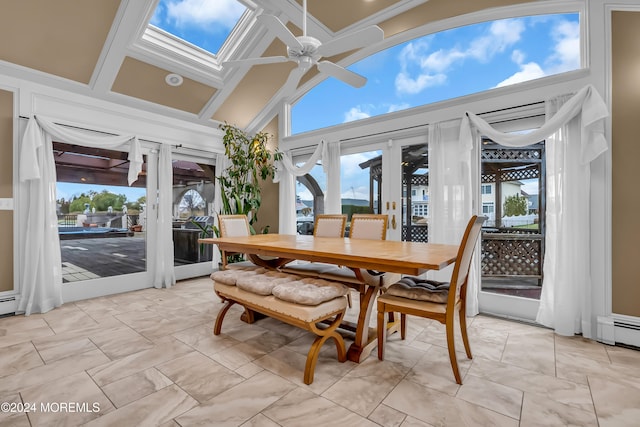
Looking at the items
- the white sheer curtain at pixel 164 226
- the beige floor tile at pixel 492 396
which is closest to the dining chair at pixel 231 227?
the white sheer curtain at pixel 164 226

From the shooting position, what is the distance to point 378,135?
154 inches

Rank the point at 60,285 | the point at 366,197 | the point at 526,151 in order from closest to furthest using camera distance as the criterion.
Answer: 1. the point at 526,151
2. the point at 60,285
3. the point at 366,197

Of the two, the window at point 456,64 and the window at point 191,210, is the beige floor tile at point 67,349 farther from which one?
the window at point 456,64

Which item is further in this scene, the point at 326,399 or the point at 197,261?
the point at 197,261

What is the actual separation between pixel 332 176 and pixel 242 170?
4.97 ft

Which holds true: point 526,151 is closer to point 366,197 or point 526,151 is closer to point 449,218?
point 449,218

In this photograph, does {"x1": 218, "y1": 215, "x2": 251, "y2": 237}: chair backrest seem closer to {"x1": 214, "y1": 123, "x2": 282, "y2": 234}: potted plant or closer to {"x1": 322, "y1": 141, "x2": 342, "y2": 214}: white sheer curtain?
{"x1": 214, "y1": 123, "x2": 282, "y2": 234}: potted plant

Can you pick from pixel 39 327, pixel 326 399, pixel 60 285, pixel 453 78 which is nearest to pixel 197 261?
pixel 60 285

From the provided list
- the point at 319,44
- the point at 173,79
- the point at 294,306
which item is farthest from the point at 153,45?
the point at 294,306

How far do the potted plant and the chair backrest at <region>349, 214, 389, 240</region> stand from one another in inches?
83.5

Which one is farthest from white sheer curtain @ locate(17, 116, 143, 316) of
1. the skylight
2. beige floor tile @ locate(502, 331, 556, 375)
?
beige floor tile @ locate(502, 331, 556, 375)

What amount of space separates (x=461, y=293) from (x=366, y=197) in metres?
2.26

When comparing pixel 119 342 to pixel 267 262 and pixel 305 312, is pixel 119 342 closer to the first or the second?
pixel 267 262

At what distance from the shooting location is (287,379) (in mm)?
1882
